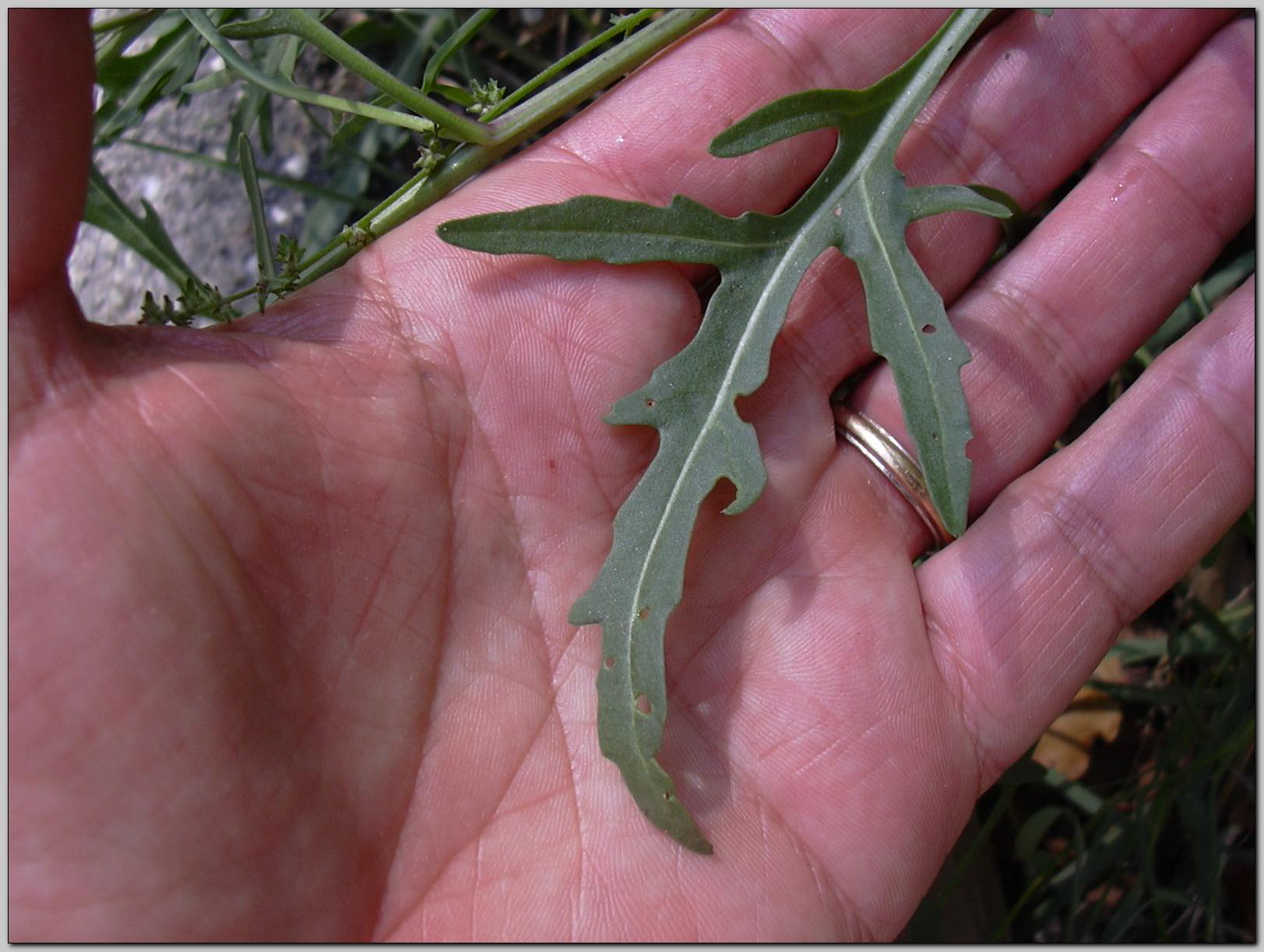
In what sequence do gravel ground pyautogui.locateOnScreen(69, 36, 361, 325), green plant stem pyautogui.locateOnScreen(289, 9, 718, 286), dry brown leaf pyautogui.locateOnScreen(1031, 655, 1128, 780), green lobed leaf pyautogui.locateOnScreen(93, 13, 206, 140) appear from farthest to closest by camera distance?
gravel ground pyautogui.locateOnScreen(69, 36, 361, 325)
dry brown leaf pyautogui.locateOnScreen(1031, 655, 1128, 780)
green lobed leaf pyautogui.locateOnScreen(93, 13, 206, 140)
green plant stem pyautogui.locateOnScreen(289, 9, 718, 286)

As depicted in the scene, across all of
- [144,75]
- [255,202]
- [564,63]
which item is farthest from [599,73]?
[144,75]

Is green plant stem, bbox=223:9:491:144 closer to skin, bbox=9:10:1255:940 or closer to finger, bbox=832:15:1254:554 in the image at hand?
skin, bbox=9:10:1255:940

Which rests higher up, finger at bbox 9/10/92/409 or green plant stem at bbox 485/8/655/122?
green plant stem at bbox 485/8/655/122

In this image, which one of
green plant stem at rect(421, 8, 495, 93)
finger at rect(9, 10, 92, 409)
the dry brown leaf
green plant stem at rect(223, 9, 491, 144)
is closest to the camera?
finger at rect(9, 10, 92, 409)

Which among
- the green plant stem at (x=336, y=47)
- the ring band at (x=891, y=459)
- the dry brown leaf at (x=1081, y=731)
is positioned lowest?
the dry brown leaf at (x=1081, y=731)

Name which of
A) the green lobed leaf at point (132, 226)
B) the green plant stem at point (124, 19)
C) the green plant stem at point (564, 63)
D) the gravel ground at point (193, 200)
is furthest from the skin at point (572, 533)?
the gravel ground at point (193, 200)

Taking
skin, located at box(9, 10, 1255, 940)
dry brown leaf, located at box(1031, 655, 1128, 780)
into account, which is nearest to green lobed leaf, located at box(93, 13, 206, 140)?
skin, located at box(9, 10, 1255, 940)

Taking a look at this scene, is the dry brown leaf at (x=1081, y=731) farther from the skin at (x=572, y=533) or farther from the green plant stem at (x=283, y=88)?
the green plant stem at (x=283, y=88)
